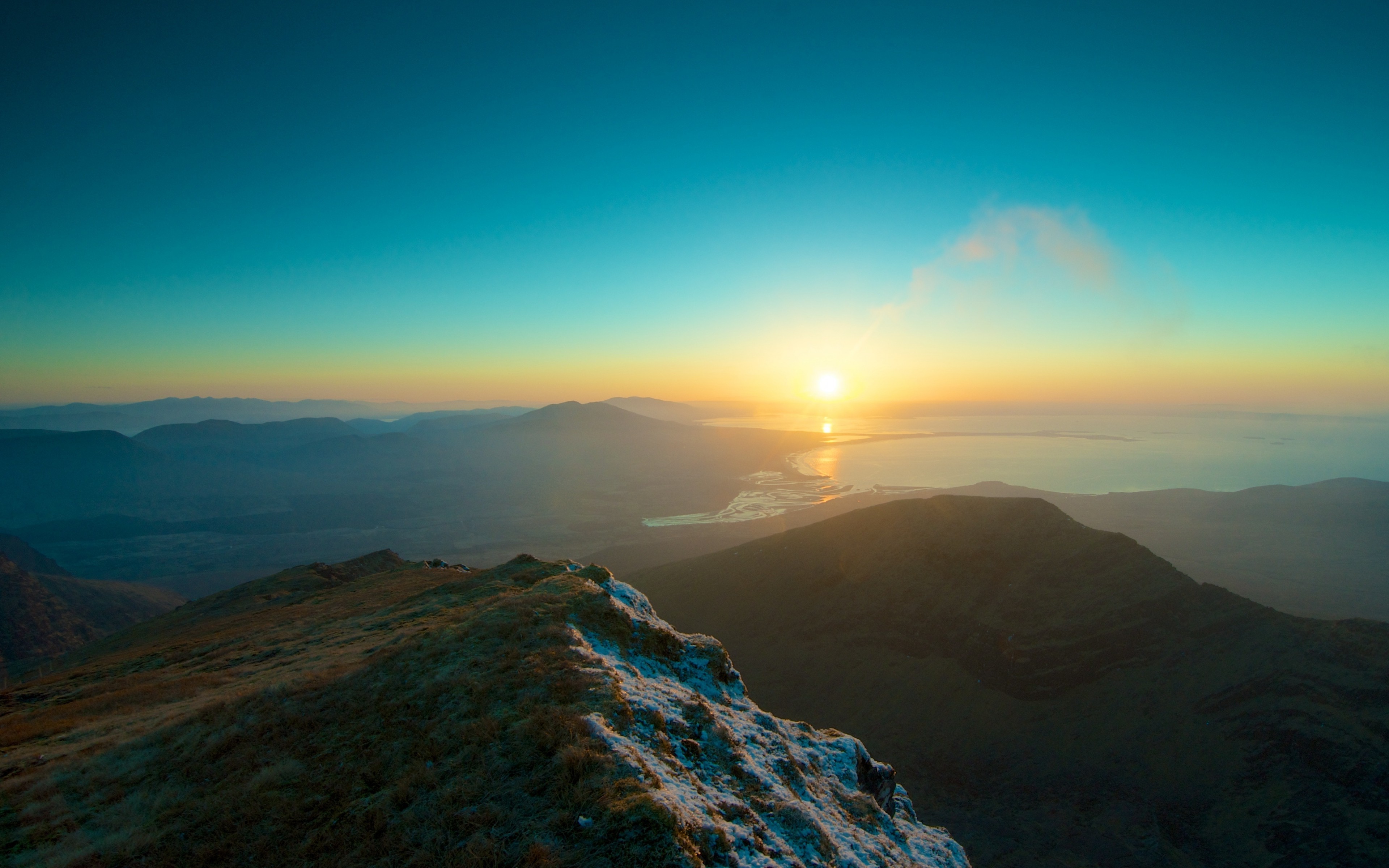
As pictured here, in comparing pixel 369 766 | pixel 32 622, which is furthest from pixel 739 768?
pixel 32 622

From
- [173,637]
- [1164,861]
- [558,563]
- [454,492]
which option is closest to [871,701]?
[1164,861]

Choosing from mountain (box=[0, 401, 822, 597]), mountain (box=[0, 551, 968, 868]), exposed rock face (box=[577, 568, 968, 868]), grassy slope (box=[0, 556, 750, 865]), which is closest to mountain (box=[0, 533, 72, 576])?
mountain (box=[0, 401, 822, 597])

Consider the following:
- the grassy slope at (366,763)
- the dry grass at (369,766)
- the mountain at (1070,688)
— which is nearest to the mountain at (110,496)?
the mountain at (1070,688)

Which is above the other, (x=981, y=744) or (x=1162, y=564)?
(x=1162, y=564)

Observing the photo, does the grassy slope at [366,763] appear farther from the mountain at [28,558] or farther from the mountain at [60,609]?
the mountain at [28,558]

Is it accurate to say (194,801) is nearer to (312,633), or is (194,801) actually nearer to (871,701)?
(312,633)

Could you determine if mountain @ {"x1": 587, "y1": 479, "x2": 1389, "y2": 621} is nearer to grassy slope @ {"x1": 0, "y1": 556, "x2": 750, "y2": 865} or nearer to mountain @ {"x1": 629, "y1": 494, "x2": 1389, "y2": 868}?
mountain @ {"x1": 629, "y1": 494, "x2": 1389, "y2": 868}

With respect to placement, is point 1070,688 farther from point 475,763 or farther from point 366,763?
point 366,763

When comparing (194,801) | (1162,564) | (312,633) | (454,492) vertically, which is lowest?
(454,492)
